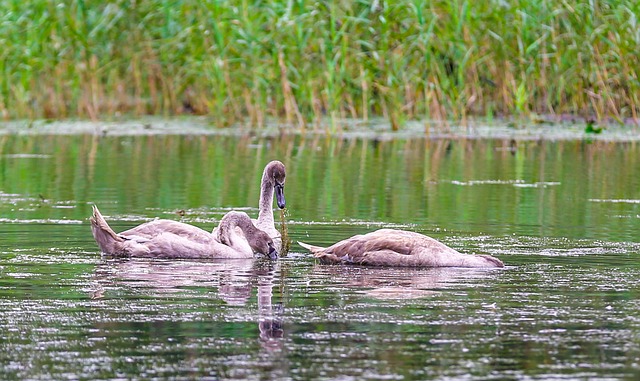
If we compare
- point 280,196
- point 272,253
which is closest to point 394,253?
point 272,253

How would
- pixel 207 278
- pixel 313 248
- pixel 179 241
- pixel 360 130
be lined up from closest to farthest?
pixel 207 278 < pixel 313 248 < pixel 179 241 < pixel 360 130

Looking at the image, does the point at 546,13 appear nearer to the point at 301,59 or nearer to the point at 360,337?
the point at 301,59

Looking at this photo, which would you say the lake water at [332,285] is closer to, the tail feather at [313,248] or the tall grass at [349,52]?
the tail feather at [313,248]

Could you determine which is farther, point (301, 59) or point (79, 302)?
point (301, 59)

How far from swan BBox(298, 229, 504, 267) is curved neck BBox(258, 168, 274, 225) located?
4.70 feet

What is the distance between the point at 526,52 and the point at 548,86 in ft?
3.31

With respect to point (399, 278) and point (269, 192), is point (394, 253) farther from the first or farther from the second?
point (269, 192)

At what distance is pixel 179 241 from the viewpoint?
11.0 meters

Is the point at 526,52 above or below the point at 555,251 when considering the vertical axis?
above

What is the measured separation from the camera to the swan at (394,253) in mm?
10508

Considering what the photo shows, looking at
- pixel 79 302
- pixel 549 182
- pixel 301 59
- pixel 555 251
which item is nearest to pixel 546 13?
pixel 301 59

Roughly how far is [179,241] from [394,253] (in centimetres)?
162

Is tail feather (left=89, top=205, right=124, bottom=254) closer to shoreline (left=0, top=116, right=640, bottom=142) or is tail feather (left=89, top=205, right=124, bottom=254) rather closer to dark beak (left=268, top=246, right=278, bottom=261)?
dark beak (left=268, top=246, right=278, bottom=261)

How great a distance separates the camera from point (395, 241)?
10.6m
